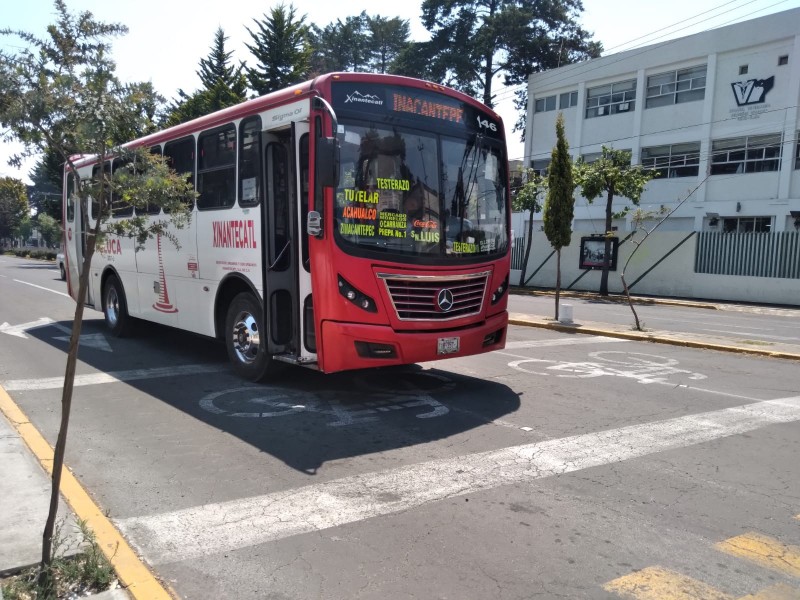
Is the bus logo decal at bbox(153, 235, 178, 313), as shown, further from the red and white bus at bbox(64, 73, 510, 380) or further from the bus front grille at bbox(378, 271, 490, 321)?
the bus front grille at bbox(378, 271, 490, 321)

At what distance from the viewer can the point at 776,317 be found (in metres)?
19.8

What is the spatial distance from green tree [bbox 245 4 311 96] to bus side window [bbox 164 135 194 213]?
29997mm

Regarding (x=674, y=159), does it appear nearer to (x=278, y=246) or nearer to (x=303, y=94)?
(x=278, y=246)

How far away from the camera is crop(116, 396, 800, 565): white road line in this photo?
13.4 feet

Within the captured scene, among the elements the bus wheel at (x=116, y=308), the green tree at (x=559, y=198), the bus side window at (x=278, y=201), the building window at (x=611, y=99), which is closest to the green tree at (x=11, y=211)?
the building window at (x=611, y=99)

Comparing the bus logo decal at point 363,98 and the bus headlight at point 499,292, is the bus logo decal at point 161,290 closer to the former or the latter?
the bus logo decal at point 363,98

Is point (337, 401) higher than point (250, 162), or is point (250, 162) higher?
point (250, 162)

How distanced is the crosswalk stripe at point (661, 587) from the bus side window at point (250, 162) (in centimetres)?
566

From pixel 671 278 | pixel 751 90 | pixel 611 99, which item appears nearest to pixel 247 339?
pixel 671 278

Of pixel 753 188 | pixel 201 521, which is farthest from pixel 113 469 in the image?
pixel 753 188

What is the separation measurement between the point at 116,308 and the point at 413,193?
714 centimetres

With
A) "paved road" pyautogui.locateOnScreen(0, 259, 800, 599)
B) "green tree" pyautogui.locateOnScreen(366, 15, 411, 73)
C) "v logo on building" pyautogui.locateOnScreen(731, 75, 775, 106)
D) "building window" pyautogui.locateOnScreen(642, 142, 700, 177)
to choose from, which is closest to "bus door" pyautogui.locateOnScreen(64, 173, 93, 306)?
"paved road" pyautogui.locateOnScreen(0, 259, 800, 599)

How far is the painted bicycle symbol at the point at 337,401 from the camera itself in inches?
271

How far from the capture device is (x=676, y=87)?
3266 cm
